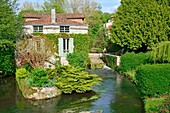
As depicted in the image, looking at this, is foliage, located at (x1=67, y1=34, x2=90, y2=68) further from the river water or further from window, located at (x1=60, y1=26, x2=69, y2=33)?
the river water

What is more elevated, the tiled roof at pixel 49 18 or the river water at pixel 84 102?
the tiled roof at pixel 49 18

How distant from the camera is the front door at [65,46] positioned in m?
33.0

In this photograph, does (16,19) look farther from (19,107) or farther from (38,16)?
(19,107)

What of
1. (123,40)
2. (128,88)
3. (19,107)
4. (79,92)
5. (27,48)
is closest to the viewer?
(19,107)

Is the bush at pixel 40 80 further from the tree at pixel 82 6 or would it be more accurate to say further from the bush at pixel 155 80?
the tree at pixel 82 6

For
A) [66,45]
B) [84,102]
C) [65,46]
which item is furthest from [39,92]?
[66,45]

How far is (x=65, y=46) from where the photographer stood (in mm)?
33469

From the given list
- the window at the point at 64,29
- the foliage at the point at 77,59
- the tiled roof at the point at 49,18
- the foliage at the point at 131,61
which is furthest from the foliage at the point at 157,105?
the tiled roof at the point at 49,18

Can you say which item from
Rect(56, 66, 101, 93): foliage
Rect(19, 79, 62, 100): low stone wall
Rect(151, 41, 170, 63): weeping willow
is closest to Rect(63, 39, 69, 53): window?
Rect(56, 66, 101, 93): foliage

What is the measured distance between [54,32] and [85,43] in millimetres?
4719

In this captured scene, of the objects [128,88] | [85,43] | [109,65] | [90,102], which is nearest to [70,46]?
[85,43]

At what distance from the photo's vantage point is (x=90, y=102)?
18.7 m

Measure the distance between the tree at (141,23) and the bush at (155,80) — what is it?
56.3ft

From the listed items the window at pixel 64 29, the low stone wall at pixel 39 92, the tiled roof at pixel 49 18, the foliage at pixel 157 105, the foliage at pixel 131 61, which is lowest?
the low stone wall at pixel 39 92
